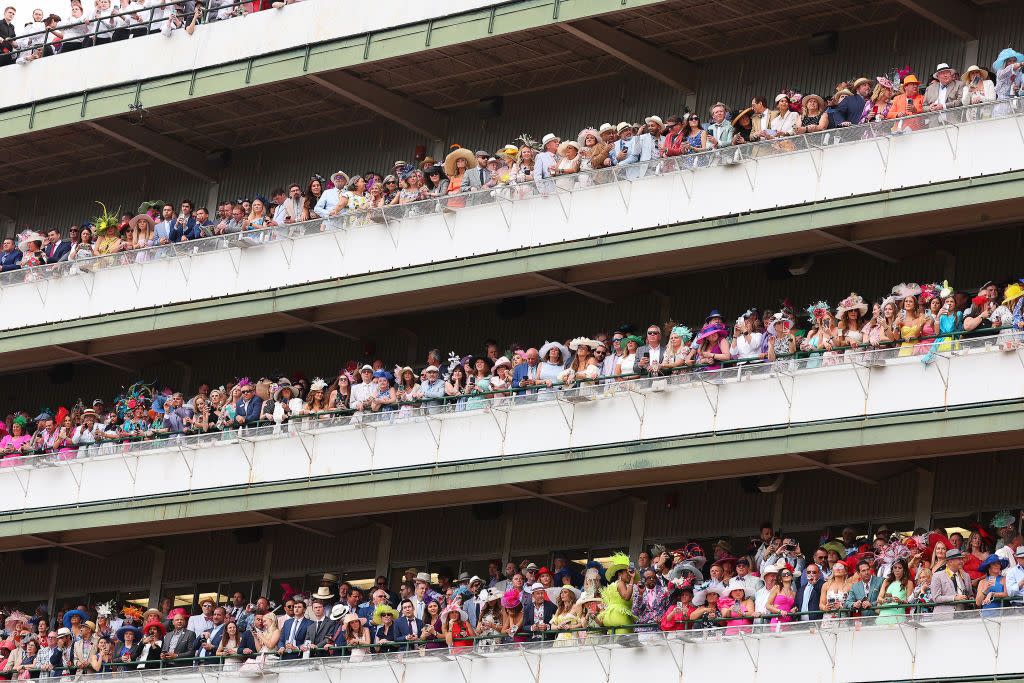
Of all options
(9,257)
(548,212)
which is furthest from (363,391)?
(9,257)

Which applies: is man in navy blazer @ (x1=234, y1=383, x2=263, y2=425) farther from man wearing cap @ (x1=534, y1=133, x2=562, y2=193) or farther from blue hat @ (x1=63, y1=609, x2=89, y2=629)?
man wearing cap @ (x1=534, y1=133, x2=562, y2=193)

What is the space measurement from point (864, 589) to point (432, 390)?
767cm

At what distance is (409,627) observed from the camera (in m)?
28.6

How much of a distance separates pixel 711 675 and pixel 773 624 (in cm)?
108

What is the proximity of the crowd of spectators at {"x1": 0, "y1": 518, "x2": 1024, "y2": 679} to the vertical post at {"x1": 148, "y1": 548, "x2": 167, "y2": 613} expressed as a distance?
2.17 meters

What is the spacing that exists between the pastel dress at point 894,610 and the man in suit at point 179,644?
1050 centimetres

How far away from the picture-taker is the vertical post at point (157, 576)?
35.6m

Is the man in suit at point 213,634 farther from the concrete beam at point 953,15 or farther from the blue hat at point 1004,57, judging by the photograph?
the blue hat at point 1004,57

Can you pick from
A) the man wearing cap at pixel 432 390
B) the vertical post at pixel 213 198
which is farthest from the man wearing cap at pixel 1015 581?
the vertical post at pixel 213 198

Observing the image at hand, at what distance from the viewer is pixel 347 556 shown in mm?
33656

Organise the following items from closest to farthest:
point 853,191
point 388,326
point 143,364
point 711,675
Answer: point 711,675 < point 853,191 < point 388,326 < point 143,364

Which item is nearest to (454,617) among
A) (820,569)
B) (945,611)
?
(820,569)

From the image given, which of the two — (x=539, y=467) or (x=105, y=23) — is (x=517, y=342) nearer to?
(x=539, y=467)

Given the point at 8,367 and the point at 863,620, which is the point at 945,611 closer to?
the point at 863,620
